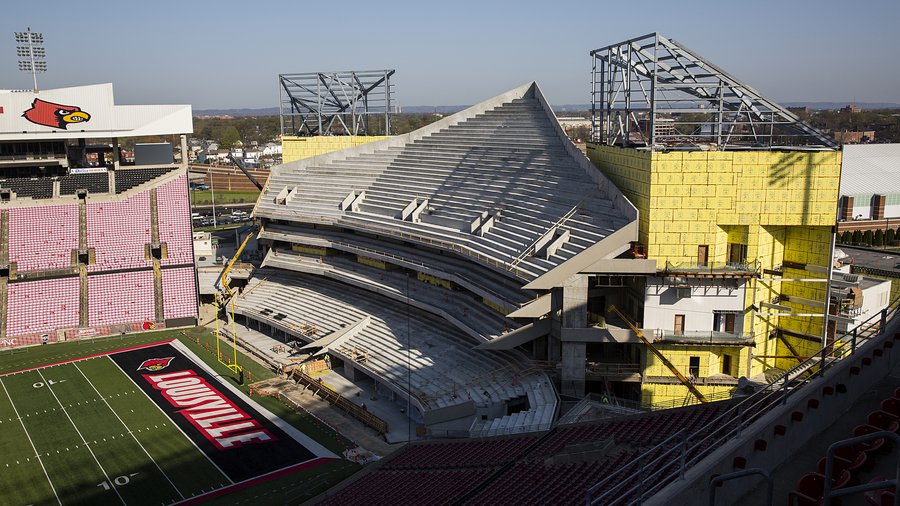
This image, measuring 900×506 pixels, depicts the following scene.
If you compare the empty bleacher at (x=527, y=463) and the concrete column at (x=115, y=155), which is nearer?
the empty bleacher at (x=527, y=463)

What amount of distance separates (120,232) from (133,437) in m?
20.9

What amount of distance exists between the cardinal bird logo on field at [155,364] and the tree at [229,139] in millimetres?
107179

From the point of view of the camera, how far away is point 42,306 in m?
40.9

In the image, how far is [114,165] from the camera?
5038cm

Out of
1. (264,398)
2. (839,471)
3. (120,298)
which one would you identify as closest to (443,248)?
(264,398)

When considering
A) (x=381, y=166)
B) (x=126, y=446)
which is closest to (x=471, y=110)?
(x=381, y=166)

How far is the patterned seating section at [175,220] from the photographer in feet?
148

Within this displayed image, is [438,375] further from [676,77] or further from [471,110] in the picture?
[471,110]

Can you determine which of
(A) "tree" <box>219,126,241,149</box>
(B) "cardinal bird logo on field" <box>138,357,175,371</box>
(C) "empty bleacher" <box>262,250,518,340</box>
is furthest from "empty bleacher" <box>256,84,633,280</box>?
(A) "tree" <box>219,126,241,149</box>

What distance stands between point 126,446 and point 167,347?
40.4 ft

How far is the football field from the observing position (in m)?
24.1

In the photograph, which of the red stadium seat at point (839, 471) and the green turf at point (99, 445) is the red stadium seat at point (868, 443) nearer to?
the red stadium seat at point (839, 471)

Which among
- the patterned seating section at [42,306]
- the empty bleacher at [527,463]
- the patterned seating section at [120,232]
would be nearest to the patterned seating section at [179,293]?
the patterned seating section at [120,232]

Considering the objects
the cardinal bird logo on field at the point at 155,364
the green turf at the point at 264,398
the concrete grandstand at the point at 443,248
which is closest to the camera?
the green turf at the point at 264,398
